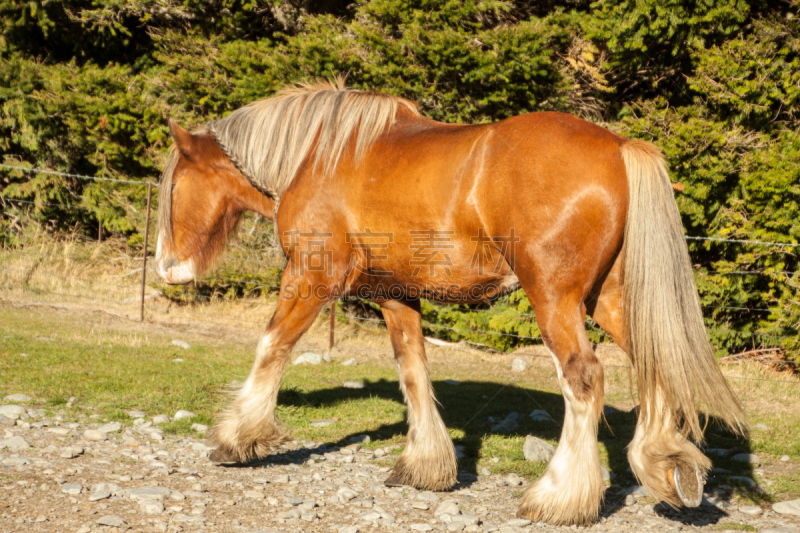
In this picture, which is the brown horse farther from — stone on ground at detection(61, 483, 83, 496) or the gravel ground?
stone on ground at detection(61, 483, 83, 496)

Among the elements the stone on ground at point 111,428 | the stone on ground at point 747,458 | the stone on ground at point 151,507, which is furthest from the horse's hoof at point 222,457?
the stone on ground at point 747,458

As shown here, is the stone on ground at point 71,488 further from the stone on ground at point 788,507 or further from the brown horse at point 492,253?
the stone on ground at point 788,507

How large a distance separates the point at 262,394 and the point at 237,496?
2.18 feet

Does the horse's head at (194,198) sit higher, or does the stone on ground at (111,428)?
the horse's head at (194,198)

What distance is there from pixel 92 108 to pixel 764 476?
1094 centimetres

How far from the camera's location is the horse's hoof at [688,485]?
129 inches

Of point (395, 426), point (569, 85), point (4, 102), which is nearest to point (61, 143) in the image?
point (4, 102)

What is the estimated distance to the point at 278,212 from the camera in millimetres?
4238

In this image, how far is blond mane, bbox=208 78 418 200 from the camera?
Result: 4148 millimetres

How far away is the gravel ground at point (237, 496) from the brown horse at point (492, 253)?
0.69 ft

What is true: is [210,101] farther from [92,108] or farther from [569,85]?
[569,85]

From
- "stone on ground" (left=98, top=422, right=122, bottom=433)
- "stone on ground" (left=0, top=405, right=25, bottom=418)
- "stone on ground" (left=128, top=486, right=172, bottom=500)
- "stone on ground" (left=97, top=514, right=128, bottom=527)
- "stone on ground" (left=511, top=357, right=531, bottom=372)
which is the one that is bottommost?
"stone on ground" (left=511, top=357, right=531, bottom=372)

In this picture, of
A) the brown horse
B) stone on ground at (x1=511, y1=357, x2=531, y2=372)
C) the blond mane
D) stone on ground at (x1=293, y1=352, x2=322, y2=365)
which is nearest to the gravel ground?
the brown horse

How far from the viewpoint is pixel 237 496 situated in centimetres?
362
